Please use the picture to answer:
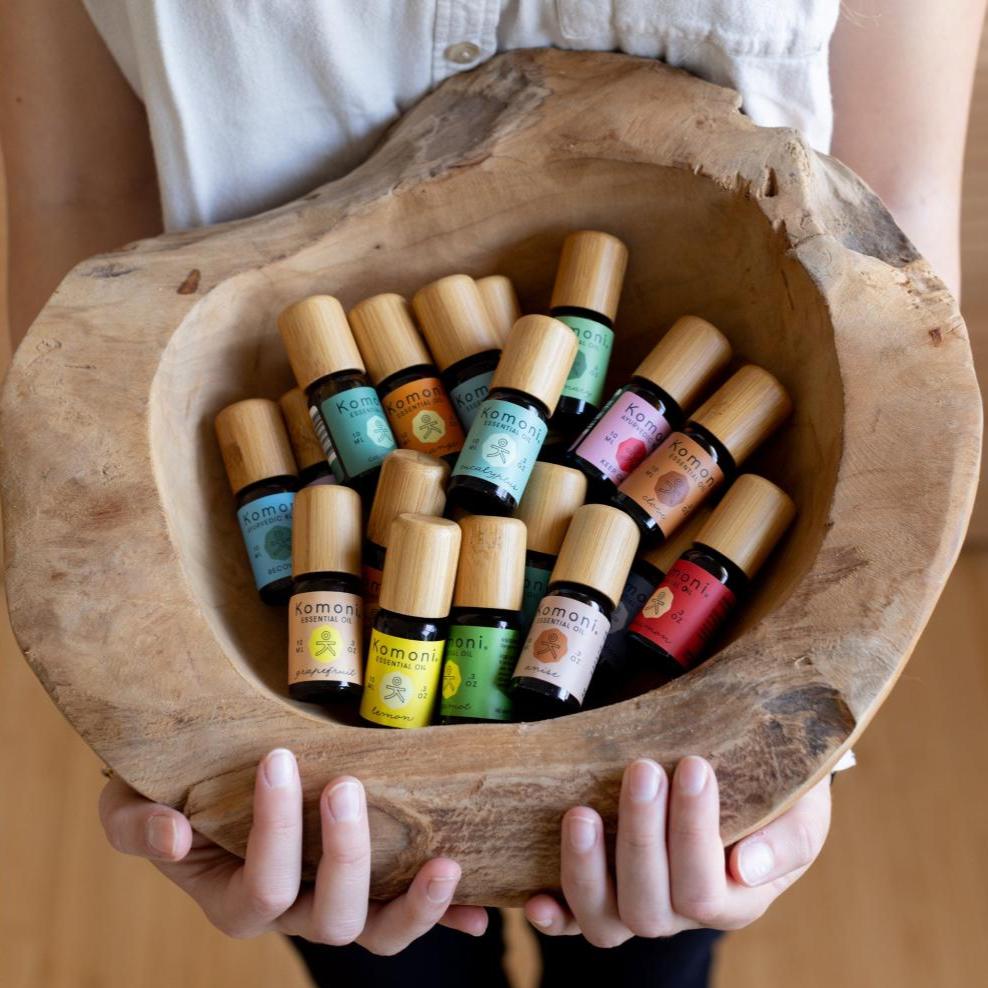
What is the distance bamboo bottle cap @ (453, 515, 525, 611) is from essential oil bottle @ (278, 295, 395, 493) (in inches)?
3.4

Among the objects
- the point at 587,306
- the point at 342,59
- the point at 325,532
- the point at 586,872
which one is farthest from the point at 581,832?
the point at 342,59

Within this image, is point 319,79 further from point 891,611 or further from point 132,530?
point 891,611

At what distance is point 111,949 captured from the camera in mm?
1419

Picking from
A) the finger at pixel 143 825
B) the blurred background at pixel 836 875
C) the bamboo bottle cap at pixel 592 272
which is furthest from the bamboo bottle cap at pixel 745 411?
the blurred background at pixel 836 875

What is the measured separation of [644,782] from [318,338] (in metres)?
0.34

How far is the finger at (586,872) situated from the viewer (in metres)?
0.52

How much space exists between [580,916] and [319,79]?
540mm

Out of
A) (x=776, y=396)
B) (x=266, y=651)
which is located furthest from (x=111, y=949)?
(x=776, y=396)

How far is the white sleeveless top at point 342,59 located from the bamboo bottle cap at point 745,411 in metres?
0.20

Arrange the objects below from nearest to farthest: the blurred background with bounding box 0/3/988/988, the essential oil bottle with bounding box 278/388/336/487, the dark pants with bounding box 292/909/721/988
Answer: the essential oil bottle with bounding box 278/388/336/487
the dark pants with bounding box 292/909/721/988
the blurred background with bounding box 0/3/988/988

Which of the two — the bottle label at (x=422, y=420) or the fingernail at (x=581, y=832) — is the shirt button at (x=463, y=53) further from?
the fingernail at (x=581, y=832)

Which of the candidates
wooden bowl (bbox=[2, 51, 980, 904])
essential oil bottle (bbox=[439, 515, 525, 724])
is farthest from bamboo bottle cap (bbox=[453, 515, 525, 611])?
wooden bowl (bbox=[2, 51, 980, 904])

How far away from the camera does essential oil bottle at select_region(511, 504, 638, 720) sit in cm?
60

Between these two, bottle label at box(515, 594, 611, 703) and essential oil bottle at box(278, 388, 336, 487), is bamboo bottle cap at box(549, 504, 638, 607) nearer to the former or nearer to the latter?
bottle label at box(515, 594, 611, 703)
